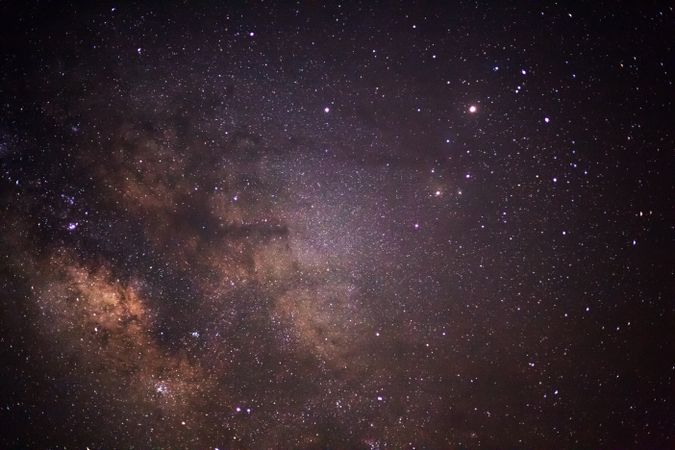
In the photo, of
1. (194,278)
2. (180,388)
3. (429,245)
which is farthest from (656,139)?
(180,388)

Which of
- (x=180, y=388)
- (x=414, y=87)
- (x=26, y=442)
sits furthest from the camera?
(x=26, y=442)

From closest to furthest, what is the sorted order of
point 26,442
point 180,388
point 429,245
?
point 429,245, point 180,388, point 26,442

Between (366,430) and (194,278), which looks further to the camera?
(366,430)

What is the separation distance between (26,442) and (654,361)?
6632 mm

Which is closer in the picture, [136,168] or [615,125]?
[136,168]

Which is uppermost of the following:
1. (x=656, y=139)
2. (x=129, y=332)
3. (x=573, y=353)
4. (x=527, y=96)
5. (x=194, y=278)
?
(x=527, y=96)

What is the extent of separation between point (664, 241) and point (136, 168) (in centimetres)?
513

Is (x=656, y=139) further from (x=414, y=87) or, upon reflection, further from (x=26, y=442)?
(x=26, y=442)

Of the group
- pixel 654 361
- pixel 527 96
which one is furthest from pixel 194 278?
pixel 654 361

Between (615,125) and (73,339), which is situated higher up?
(615,125)

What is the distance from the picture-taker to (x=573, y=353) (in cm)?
296

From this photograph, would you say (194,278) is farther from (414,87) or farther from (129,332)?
(414,87)

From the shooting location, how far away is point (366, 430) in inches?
114

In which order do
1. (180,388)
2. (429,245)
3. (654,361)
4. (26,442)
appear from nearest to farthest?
1. (429,245)
2. (180,388)
3. (26,442)
4. (654,361)
